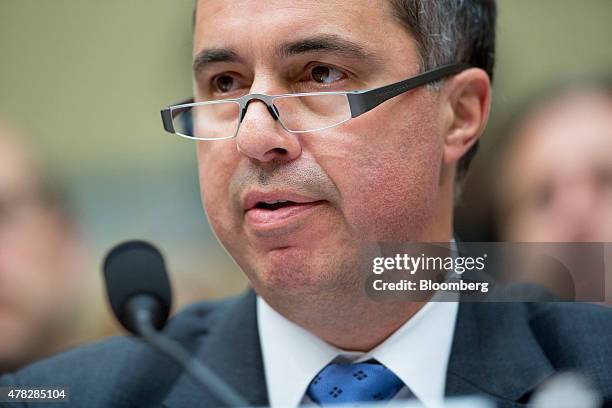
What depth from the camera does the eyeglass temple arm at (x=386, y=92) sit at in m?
1.12

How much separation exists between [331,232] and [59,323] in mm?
813

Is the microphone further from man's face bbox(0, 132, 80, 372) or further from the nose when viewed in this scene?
man's face bbox(0, 132, 80, 372)

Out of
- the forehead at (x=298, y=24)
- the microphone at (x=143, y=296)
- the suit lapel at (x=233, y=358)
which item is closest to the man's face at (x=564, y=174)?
the forehead at (x=298, y=24)

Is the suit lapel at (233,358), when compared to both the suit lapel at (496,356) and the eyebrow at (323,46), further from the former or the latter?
the eyebrow at (323,46)

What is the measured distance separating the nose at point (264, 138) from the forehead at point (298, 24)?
10cm

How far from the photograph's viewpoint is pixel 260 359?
1.28 metres

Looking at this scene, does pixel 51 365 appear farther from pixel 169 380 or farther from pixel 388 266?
pixel 388 266

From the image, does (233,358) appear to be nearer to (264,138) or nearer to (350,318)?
(350,318)

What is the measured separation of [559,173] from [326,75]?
473 mm

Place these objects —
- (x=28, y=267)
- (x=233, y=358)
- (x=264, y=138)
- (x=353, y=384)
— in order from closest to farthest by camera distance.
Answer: (x=264, y=138), (x=353, y=384), (x=233, y=358), (x=28, y=267)

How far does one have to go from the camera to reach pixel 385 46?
1.18m

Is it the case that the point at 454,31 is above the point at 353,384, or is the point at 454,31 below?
above

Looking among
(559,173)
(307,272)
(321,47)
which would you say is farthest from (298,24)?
(559,173)

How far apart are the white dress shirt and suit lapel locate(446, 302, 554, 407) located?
2 cm
